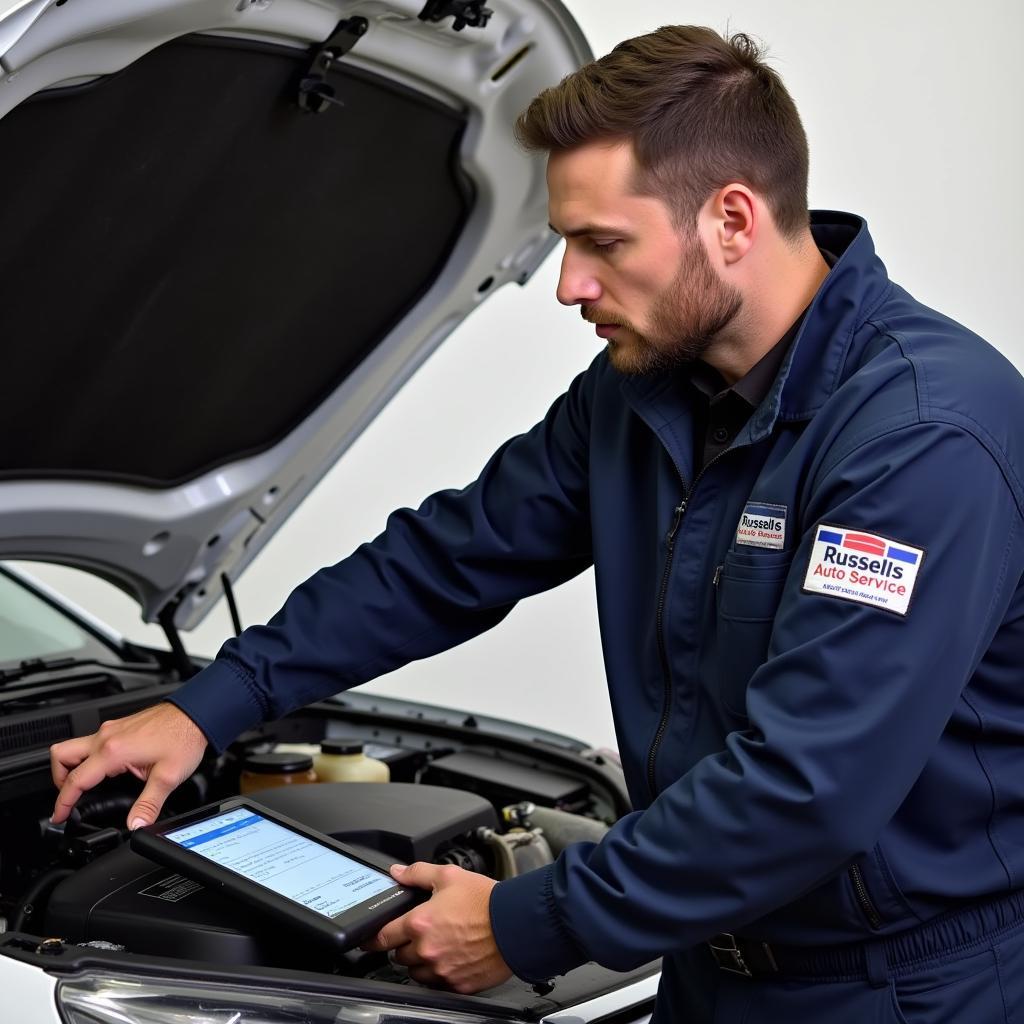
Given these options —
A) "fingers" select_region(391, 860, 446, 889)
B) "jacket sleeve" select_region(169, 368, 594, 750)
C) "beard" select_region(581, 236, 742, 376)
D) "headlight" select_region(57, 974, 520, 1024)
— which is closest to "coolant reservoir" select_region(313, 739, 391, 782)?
"jacket sleeve" select_region(169, 368, 594, 750)

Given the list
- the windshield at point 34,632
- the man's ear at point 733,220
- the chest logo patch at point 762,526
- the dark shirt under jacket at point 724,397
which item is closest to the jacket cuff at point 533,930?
the chest logo patch at point 762,526

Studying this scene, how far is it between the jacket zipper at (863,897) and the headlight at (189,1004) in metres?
0.47

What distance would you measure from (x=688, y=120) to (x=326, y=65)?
47 centimetres

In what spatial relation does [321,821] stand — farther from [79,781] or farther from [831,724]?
[831,724]

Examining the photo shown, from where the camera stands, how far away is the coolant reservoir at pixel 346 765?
1.95 metres

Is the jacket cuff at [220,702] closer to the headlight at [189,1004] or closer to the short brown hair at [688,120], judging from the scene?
the headlight at [189,1004]

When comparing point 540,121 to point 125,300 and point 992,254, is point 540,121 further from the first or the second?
point 992,254

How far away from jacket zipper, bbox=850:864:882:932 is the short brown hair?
647 millimetres

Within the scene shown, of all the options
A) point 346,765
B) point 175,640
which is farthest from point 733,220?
point 175,640

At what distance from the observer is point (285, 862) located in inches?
53.6

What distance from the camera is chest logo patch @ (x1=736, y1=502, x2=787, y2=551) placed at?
1252 mm

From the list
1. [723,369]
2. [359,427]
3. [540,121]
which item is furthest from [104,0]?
[359,427]

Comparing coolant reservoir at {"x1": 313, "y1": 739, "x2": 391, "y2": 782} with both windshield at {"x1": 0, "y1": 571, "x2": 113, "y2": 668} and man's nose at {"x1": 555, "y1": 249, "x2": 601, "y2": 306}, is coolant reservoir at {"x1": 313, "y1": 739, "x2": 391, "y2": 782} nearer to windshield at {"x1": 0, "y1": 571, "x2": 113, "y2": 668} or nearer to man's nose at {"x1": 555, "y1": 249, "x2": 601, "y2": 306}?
windshield at {"x1": 0, "y1": 571, "x2": 113, "y2": 668}

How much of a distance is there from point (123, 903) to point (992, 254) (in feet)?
11.8
